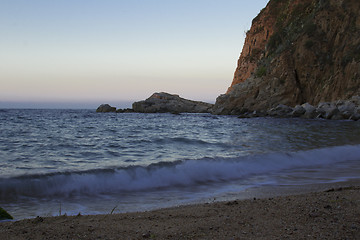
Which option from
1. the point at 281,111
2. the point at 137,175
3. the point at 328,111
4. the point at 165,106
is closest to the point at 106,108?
the point at 165,106

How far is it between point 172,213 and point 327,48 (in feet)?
130

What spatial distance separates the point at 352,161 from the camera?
321 inches

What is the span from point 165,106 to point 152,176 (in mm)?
55546

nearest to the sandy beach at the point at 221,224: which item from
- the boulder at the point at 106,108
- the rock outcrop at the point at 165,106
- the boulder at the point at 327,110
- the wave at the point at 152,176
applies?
the wave at the point at 152,176

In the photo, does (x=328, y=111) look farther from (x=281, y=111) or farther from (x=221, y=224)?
(x=221, y=224)

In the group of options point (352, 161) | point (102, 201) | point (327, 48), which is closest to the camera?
point (102, 201)

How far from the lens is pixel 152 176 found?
6.06m

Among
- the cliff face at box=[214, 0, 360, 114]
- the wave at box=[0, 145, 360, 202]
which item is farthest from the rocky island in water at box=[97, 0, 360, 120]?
the wave at box=[0, 145, 360, 202]

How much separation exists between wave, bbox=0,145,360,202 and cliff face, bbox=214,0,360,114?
28190 mm

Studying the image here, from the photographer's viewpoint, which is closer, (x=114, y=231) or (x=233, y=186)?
(x=114, y=231)

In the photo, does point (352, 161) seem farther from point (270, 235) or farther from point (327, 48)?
point (327, 48)

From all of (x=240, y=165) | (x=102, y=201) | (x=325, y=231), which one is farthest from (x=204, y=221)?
(x=240, y=165)

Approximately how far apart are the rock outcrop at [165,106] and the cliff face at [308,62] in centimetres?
1703

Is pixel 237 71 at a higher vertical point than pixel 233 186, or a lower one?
higher
